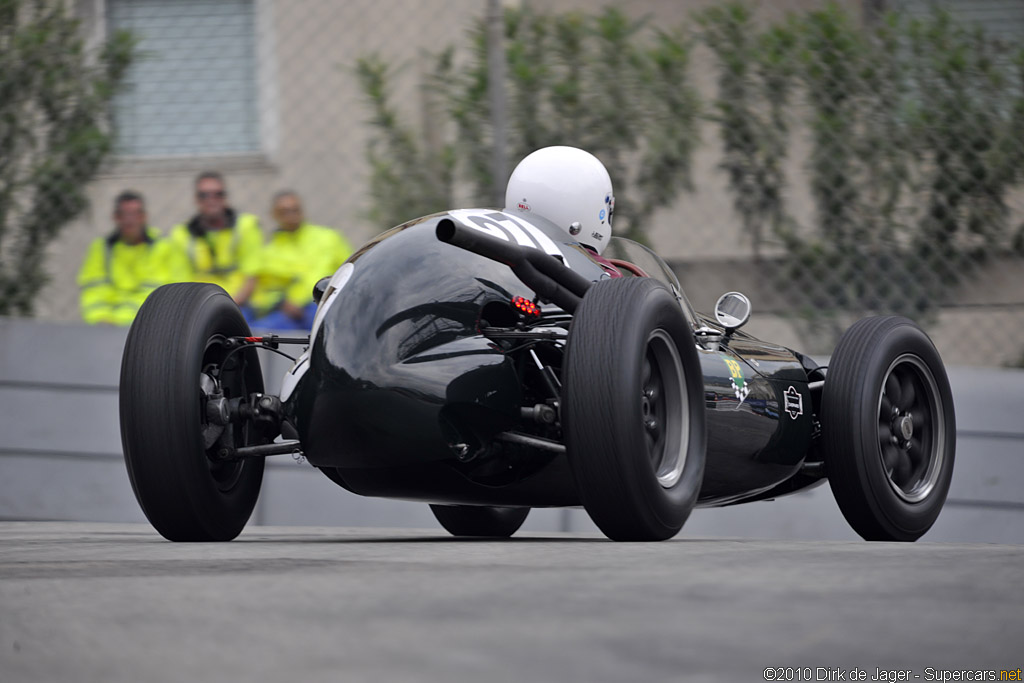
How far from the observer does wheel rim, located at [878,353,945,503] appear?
5273 millimetres

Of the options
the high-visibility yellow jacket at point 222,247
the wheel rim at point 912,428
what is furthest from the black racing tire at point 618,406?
the high-visibility yellow jacket at point 222,247

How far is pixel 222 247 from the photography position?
23.0 feet

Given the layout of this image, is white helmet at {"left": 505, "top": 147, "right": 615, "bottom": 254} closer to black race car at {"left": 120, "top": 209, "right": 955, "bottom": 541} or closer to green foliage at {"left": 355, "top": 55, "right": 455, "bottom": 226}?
black race car at {"left": 120, "top": 209, "right": 955, "bottom": 541}

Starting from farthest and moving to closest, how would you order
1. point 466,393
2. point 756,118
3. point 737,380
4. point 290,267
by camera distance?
point 756,118 < point 290,267 < point 737,380 < point 466,393

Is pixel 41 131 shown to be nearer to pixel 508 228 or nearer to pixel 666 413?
pixel 508 228

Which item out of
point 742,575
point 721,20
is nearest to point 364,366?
point 742,575

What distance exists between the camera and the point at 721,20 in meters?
7.13

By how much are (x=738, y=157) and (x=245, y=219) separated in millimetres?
2307

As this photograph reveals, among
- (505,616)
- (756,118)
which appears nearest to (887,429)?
(756,118)

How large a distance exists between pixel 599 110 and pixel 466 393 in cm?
342

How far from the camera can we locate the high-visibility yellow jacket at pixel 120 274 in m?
7.01

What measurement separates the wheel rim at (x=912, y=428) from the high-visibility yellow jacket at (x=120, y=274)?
335 centimetres

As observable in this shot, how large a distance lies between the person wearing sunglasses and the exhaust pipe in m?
2.99

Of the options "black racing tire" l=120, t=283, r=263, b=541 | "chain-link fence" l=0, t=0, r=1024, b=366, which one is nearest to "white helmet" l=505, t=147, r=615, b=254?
"black racing tire" l=120, t=283, r=263, b=541
